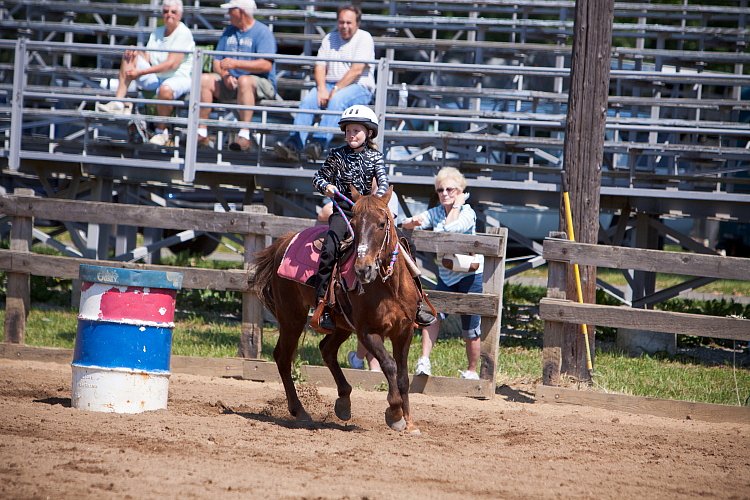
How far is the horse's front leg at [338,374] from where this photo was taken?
7.95m

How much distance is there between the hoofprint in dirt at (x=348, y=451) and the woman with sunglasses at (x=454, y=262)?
72 centimetres

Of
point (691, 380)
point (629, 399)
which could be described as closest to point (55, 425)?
point (629, 399)

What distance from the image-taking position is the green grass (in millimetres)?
9688

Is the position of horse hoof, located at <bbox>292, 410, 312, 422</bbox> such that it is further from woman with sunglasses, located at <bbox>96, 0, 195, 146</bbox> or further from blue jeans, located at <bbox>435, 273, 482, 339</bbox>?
woman with sunglasses, located at <bbox>96, 0, 195, 146</bbox>

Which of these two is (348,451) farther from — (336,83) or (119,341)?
(336,83)

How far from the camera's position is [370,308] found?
7.50 metres

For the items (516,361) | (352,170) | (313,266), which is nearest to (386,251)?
Answer: (313,266)

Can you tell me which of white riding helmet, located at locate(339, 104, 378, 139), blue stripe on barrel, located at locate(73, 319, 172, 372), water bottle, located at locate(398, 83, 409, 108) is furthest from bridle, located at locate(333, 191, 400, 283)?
water bottle, located at locate(398, 83, 409, 108)

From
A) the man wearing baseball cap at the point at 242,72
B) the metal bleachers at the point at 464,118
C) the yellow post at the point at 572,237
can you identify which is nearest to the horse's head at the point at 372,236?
the yellow post at the point at 572,237

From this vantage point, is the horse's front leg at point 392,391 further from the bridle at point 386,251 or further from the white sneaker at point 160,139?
the white sneaker at point 160,139

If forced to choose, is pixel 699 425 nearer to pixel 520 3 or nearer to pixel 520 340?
pixel 520 340

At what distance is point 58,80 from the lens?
1630 centimetres

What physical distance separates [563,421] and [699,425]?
1217 mm

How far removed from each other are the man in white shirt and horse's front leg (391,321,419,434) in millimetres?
4737
